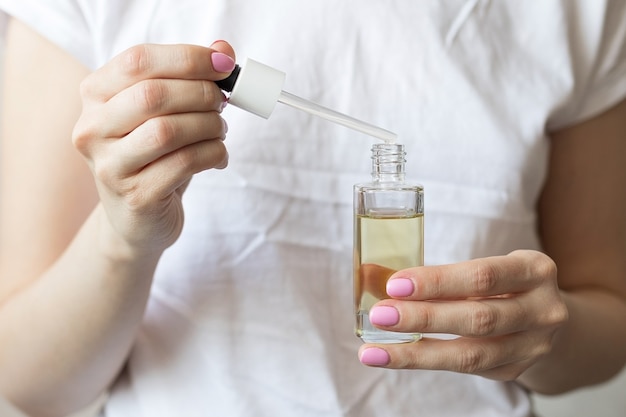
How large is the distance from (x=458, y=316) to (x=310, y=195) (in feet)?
0.75

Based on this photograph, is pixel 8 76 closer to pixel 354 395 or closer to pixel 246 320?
pixel 246 320

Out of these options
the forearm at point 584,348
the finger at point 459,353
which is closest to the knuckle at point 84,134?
the finger at point 459,353

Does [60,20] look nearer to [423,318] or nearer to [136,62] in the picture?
[136,62]

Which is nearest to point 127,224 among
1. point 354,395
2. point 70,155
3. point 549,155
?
point 70,155

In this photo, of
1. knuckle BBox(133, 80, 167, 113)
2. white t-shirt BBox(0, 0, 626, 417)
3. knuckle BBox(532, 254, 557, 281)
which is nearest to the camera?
knuckle BBox(133, 80, 167, 113)

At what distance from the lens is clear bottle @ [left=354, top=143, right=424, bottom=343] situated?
1.78 feet

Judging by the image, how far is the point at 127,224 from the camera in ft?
1.69

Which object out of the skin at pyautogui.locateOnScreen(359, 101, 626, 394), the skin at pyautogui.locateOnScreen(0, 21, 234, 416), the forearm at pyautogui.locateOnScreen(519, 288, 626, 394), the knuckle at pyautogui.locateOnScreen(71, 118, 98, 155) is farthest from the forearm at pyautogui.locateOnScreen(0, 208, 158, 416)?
the forearm at pyautogui.locateOnScreen(519, 288, 626, 394)

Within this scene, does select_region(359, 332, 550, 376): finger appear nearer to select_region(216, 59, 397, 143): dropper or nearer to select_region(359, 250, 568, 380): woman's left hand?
select_region(359, 250, 568, 380): woman's left hand

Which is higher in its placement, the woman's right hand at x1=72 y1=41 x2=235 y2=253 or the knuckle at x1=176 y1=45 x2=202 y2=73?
the knuckle at x1=176 y1=45 x2=202 y2=73

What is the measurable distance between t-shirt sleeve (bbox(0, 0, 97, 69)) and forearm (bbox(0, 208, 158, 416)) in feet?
0.56

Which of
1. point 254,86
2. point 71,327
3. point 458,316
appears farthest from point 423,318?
point 71,327

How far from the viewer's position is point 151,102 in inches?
17.8

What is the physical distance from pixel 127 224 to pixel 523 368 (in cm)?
33
